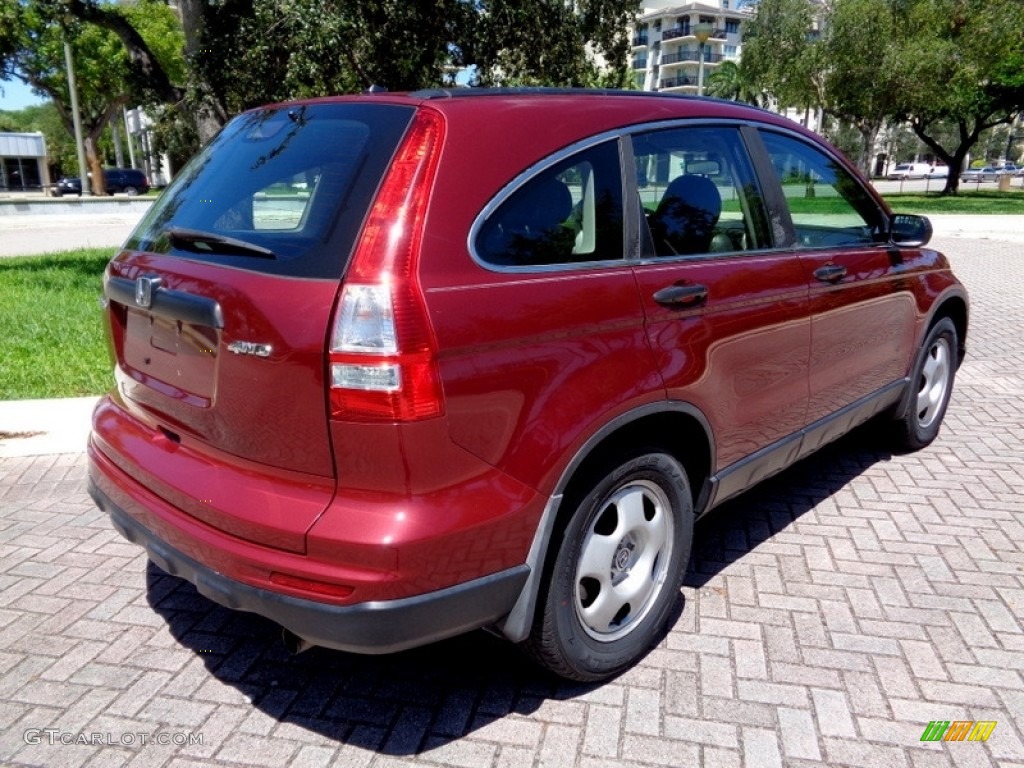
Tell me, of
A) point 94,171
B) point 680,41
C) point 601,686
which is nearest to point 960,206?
point 601,686

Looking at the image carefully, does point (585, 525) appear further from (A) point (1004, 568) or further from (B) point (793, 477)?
(B) point (793, 477)

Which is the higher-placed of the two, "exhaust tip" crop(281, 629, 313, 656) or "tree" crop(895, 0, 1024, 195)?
"tree" crop(895, 0, 1024, 195)

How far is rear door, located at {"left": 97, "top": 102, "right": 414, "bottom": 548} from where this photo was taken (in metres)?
2.09

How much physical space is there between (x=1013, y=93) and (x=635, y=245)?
139ft

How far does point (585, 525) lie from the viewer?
2.48m

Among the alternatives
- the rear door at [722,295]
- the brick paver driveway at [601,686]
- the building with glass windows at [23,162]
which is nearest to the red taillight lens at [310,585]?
the brick paver driveway at [601,686]

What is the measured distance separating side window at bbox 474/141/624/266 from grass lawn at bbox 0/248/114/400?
374 cm

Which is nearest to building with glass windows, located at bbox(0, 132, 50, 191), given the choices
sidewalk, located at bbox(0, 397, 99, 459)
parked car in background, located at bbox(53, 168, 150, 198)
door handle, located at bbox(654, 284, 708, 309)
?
parked car in background, located at bbox(53, 168, 150, 198)

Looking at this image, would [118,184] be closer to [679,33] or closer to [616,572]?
[616,572]

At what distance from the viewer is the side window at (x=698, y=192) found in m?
2.78

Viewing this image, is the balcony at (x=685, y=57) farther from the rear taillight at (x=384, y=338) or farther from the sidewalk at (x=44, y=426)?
the rear taillight at (x=384, y=338)

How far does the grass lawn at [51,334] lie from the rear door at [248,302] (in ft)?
9.24

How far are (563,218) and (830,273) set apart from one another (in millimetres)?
1569

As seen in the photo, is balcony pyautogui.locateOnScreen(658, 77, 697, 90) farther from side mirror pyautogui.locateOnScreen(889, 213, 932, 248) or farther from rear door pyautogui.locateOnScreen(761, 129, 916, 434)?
rear door pyautogui.locateOnScreen(761, 129, 916, 434)
